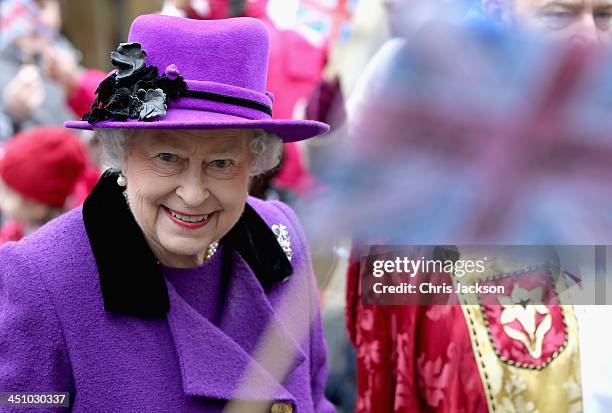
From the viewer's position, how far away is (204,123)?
1.65 metres

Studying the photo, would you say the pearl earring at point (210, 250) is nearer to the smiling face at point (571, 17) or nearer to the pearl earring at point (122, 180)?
the pearl earring at point (122, 180)

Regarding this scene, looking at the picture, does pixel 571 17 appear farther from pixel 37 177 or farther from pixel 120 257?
pixel 37 177

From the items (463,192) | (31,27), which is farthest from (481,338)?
(31,27)

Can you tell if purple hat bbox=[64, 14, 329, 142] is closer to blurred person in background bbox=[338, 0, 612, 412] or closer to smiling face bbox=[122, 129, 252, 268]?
smiling face bbox=[122, 129, 252, 268]

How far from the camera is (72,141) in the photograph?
3.44 metres

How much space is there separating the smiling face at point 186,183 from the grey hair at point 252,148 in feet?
0.07

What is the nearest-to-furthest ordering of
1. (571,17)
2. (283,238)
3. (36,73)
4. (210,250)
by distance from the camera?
(571,17)
(210,250)
(283,238)
(36,73)

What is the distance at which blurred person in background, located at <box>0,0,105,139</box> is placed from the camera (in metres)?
3.98

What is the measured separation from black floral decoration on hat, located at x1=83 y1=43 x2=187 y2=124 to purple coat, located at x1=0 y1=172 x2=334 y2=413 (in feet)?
0.84

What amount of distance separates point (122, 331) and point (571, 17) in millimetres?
1034

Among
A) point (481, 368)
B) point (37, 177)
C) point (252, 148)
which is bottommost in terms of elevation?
point (481, 368)

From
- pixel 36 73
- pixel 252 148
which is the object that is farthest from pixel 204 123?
pixel 36 73

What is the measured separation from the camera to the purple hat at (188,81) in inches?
66.8

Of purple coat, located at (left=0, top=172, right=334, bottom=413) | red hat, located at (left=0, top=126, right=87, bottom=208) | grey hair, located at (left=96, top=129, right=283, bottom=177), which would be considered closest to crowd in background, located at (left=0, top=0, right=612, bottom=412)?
red hat, located at (left=0, top=126, right=87, bottom=208)
